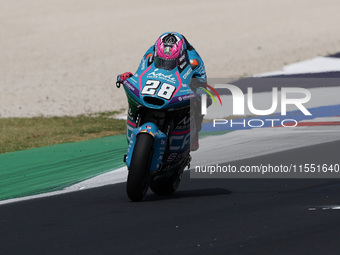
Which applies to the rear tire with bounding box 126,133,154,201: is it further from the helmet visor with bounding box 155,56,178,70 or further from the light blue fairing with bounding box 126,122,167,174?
the helmet visor with bounding box 155,56,178,70

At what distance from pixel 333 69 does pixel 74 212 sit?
14.4 metres

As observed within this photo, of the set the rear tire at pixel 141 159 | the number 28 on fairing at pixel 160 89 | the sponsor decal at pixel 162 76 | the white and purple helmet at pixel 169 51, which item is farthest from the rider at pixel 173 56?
the rear tire at pixel 141 159

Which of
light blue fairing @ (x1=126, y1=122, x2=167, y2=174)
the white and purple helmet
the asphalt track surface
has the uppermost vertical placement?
the white and purple helmet

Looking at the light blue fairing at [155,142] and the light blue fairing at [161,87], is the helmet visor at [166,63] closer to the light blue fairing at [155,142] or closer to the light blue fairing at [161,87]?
the light blue fairing at [161,87]

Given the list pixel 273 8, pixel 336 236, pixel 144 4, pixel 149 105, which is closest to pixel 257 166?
pixel 149 105

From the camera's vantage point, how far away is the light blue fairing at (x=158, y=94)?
7359 mm

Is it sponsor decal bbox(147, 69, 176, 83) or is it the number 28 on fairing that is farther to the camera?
sponsor decal bbox(147, 69, 176, 83)

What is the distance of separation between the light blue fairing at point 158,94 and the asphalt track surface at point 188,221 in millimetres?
516

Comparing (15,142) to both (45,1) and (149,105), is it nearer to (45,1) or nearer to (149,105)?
(149,105)

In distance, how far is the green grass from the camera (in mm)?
13398

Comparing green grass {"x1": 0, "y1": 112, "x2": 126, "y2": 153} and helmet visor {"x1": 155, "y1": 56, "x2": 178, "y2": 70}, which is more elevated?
helmet visor {"x1": 155, "y1": 56, "x2": 178, "y2": 70}

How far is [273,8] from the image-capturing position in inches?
1336

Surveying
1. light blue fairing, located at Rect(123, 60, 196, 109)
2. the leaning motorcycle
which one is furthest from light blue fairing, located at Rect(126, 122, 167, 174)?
light blue fairing, located at Rect(123, 60, 196, 109)

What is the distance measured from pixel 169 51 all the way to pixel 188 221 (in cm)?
173
